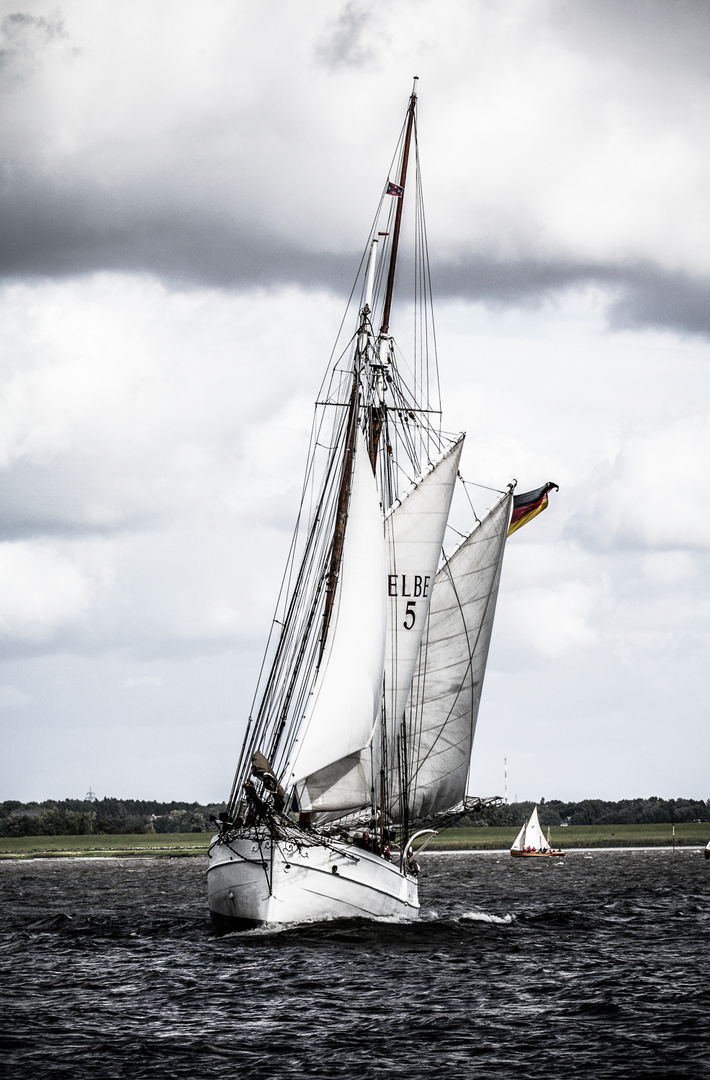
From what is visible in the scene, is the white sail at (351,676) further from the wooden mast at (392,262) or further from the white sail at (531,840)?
the white sail at (531,840)

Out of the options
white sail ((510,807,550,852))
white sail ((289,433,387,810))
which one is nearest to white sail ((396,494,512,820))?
white sail ((289,433,387,810))

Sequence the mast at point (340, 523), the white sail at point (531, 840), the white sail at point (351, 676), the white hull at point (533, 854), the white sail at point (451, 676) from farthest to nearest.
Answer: the white sail at point (531, 840) < the white hull at point (533, 854) < the white sail at point (451, 676) < the mast at point (340, 523) < the white sail at point (351, 676)

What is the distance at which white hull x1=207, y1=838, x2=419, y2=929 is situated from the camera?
42.2m

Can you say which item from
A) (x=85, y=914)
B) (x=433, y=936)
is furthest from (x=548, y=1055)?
(x=85, y=914)

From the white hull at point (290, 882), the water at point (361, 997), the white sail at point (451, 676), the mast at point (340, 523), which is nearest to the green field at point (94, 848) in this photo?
the water at point (361, 997)

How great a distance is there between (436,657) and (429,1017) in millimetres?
25842

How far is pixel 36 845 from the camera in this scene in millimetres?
194875

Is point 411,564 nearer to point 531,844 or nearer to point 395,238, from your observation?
point 395,238

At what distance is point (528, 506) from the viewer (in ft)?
200

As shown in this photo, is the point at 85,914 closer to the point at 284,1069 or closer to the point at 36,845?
the point at 284,1069

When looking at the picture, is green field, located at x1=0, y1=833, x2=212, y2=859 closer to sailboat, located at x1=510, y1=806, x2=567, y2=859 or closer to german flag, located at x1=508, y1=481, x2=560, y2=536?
sailboat, located at x1=510, y1=806, x2=567, y2=859

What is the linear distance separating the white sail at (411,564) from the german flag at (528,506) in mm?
8085

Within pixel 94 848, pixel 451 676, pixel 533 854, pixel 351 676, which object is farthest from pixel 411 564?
pixel 94 848

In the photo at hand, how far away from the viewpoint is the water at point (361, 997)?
25828 mm
